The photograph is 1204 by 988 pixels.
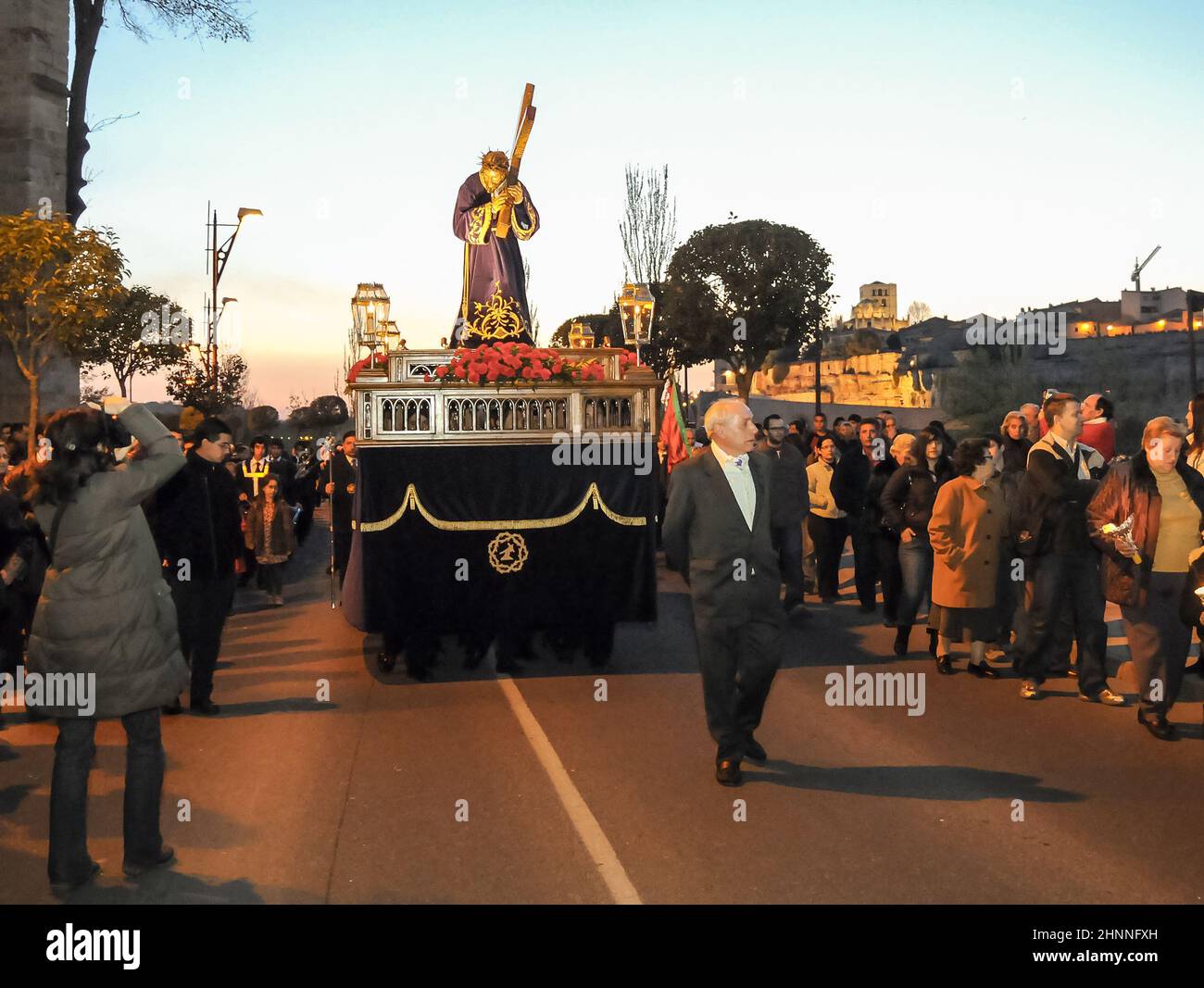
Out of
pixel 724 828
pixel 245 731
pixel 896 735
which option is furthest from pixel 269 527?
pixel 724 828

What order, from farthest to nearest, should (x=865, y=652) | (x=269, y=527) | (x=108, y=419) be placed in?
1. (x=269, y=527)
2. (x=865, y=652)
3. (x=108, y=419)

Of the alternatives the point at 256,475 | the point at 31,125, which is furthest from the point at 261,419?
the point at 256,475

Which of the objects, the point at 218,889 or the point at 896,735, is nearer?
A: the point at 218,889

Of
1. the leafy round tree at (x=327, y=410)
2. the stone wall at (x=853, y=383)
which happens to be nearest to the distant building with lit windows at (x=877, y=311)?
the stone wall at (x=853, y=383)

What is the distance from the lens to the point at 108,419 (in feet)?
17.6

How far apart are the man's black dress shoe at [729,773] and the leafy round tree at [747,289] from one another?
47.1 m

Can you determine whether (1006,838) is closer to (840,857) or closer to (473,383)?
(840,857)

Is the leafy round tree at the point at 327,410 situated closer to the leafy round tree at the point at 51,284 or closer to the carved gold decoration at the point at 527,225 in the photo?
the leafy round tree at the point at 51,284

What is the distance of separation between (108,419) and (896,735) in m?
4.96

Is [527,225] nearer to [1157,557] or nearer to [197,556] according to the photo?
[197,556]

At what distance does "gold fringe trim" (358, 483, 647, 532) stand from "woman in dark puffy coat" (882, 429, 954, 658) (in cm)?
244

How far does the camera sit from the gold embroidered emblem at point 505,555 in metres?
9.41

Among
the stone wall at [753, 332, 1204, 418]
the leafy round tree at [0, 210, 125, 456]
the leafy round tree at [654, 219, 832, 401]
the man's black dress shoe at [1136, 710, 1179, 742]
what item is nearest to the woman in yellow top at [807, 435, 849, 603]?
the man's black dress shoe at [1136, 710, 1179, 742]

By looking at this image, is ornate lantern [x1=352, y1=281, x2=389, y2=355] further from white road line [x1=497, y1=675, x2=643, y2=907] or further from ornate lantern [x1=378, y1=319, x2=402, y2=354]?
white road line [x1=497, y1=675, x2=643, y2=907]
